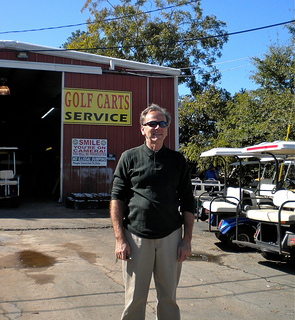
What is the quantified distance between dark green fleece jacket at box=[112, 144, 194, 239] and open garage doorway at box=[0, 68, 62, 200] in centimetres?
1273

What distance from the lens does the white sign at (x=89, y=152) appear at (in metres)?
14.4

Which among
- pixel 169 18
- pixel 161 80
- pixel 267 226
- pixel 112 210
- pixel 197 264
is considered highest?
pixel 169 18

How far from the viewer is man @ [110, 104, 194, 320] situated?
298 centimetres

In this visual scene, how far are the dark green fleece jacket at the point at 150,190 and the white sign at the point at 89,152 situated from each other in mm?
11448

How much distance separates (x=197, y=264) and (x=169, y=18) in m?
25.5

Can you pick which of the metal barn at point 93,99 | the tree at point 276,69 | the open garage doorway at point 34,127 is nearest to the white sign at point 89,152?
the metal barn at point 93,99

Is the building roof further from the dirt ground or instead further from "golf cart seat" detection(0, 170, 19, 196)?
the dirt ground

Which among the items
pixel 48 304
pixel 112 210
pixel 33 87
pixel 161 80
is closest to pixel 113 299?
pixel 48 304

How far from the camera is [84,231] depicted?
9.70 m

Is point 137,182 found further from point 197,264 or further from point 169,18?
point 169,18

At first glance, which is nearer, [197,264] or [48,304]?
[48,304]

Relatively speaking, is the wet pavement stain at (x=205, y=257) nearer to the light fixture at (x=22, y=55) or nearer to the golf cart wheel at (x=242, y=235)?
the golf cart wheel at (x=242, y=235)

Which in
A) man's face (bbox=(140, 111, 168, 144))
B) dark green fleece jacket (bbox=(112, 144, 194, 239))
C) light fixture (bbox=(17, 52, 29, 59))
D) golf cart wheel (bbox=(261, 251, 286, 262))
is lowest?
golf cart wheel (bbox=(261, 251, 286, 262))

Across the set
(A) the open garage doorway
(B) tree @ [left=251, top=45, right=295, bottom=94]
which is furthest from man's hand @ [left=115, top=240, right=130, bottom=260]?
(B) tree @ [left=251, top=45, right=295, bottom=94]
